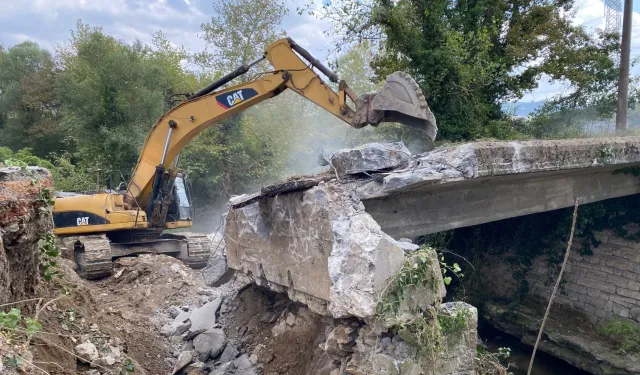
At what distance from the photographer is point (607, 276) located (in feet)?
27.2

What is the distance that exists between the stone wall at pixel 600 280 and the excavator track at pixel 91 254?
7.51m

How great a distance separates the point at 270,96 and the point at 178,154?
97.4 inches

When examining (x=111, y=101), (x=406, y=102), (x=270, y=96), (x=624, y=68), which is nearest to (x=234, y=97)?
(x=270, y=96)

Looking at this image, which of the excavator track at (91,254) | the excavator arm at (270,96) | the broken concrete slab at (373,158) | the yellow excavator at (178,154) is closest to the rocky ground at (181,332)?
the excavator track at (91,254)

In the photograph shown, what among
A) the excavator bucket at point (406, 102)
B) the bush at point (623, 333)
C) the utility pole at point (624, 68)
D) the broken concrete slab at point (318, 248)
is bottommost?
the bush at point (623, 333)

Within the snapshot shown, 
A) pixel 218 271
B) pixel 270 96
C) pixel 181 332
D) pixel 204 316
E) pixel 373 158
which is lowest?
pixel 181 332

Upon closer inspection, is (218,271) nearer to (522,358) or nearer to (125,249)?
(125,249)

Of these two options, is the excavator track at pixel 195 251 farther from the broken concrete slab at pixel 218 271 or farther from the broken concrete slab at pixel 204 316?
the broken concrete slab at pixel 218 271

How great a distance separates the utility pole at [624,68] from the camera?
10734 millimetres

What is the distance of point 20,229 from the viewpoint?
357cm

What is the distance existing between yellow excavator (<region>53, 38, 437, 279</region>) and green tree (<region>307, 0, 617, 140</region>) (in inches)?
145

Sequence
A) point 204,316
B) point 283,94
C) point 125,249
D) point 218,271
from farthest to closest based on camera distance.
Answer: point 283,94
point 125,249
point 204,316
point 218,271

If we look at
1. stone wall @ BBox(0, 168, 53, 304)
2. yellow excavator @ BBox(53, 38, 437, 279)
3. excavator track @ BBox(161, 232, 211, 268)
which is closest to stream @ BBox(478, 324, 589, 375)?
yellow excavator @ BBox(53, 38, 437, 279)

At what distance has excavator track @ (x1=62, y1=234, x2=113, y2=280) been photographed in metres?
8.21
